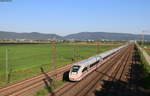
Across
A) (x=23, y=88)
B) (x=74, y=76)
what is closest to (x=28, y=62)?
(x=74, y=76)

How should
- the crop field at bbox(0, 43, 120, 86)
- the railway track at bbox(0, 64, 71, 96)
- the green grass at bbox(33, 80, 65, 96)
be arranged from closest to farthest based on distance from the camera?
the green grass at bbox(33, 80, 65, 96) → the railway track at bbox(0, 64, 71, 96) → the crop field at bbox(0, 43, 120, 86)

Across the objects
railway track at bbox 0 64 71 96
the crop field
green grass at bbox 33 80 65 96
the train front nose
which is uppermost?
the train front nose

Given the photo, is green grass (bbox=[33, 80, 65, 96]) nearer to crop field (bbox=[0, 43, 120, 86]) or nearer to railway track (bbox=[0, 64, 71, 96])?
railway track (bbox=[0, 64, 71, 96])

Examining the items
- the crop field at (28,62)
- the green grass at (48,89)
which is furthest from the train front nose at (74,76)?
the crop field at (28,62)

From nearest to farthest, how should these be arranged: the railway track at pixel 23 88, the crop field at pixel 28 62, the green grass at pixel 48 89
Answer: the green grass at pixel 48 89, the railway track at pixel 23 88, the crop field at pixel 28 62

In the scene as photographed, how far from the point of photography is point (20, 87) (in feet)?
110

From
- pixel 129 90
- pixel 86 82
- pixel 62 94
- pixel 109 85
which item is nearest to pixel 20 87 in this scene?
pixel 62 94

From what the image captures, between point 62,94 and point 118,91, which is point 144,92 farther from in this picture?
point 62,94

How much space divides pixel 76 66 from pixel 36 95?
10133 millimetres

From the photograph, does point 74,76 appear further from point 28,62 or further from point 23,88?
point 28,62

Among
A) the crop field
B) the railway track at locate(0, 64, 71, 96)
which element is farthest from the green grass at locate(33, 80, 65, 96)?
the crop field

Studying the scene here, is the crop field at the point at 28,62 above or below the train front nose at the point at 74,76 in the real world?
below

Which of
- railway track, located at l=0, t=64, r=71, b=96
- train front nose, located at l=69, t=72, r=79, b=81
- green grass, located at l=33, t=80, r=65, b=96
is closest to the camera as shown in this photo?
green grass, located at l=33, t=80, r=65, b=96

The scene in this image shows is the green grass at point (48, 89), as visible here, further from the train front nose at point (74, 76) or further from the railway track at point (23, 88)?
the train front nose at point (74, 76)
